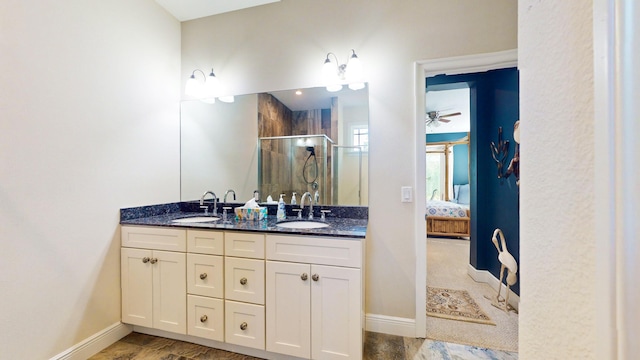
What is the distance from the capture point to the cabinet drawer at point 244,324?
5.63 feet

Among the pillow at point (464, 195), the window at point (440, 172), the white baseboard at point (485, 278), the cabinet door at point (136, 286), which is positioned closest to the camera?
the cabinet door at point (136, 286)

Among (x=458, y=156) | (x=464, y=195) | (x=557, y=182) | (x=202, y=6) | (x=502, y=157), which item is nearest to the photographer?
(x=557, y=182)

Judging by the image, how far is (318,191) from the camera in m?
2.29

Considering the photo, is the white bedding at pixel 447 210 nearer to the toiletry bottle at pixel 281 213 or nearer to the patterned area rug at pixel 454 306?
the patterned area rug at pixel 454 306

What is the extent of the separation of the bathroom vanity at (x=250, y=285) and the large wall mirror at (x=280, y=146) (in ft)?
1.40

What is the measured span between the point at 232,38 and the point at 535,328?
9.16 ft

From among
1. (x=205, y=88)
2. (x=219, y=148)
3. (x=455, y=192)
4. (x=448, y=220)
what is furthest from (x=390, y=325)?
(x=455, y=192)

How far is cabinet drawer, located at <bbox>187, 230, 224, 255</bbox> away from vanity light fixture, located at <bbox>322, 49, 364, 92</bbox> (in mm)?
1433

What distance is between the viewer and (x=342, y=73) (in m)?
2.16

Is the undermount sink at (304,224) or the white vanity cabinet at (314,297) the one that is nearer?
the white vanity cabinet at (314,297)

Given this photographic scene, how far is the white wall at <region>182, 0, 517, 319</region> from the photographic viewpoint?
1947 millimetres

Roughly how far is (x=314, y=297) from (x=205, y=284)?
768 millimetres

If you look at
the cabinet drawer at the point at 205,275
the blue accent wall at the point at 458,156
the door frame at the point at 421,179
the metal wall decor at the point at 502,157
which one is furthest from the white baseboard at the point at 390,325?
the blue accent wall at the point at 458,156

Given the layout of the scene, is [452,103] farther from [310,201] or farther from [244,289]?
[244,289]
